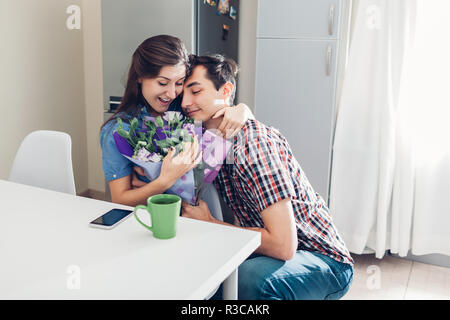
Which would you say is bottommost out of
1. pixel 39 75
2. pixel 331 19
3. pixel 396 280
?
pixel 396 280

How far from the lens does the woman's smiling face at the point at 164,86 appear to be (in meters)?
1.53

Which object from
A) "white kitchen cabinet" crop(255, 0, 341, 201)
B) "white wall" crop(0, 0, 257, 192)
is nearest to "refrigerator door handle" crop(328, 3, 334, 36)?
"white kitchen cabinet" crop(255, 0, 341, 201)

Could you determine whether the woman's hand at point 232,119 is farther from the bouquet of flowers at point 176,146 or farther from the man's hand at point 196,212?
the man's hand at point 196,212

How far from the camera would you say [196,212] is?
1413 millimetres

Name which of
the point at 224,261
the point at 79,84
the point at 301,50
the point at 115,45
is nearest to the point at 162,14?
the point at 115,45

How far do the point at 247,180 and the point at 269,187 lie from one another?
9 centimetres

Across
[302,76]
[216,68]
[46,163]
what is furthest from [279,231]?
[302,76]

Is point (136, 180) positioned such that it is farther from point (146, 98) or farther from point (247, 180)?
point (247, 180)

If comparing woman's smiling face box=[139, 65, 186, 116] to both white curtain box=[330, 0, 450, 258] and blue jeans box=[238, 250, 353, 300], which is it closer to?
blue jeans box=[238, 250, 353, 300]

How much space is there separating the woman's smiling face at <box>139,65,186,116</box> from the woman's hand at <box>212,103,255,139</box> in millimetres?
179

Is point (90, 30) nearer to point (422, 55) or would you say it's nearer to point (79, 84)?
point (79, 84)

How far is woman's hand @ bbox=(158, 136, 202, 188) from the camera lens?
1274mm

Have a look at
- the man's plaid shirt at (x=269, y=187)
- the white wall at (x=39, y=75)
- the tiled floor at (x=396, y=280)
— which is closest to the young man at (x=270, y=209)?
the man's plaid shirt at (x=269, y=187)

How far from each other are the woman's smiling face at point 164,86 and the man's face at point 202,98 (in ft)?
0.15
